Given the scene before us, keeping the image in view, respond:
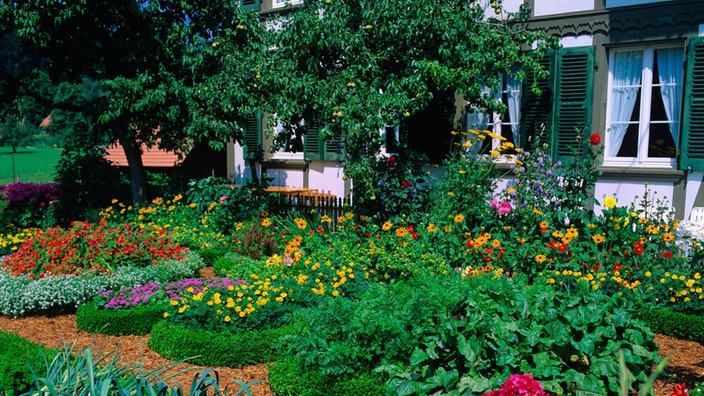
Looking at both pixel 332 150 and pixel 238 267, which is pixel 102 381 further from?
pixel 332 150

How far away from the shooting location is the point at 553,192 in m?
7.20

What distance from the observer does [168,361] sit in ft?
16.4

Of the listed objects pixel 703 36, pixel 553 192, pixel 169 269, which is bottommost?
pixel 169 269

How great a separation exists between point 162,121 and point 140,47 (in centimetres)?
143

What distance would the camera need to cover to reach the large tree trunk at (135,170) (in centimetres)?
1115

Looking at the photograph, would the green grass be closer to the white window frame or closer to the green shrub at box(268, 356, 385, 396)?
the white window frame

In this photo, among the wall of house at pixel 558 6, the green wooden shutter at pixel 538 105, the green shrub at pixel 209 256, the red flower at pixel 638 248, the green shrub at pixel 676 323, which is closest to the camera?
the green shrub at pixel 676 323

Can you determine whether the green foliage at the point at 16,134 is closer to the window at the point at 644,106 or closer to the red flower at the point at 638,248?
the window at the point at 644,106

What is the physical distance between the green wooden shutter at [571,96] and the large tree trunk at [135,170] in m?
7.34

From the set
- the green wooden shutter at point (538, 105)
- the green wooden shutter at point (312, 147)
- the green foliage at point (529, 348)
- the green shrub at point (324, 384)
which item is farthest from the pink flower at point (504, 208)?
the green wooden shutter at point (312, 147)

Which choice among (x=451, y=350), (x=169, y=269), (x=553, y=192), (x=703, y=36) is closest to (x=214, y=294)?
(x=169, y=269)

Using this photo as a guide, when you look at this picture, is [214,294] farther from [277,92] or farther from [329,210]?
[329,210]

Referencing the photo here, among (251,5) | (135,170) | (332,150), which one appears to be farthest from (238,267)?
(251,5)

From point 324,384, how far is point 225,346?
1.18 m
